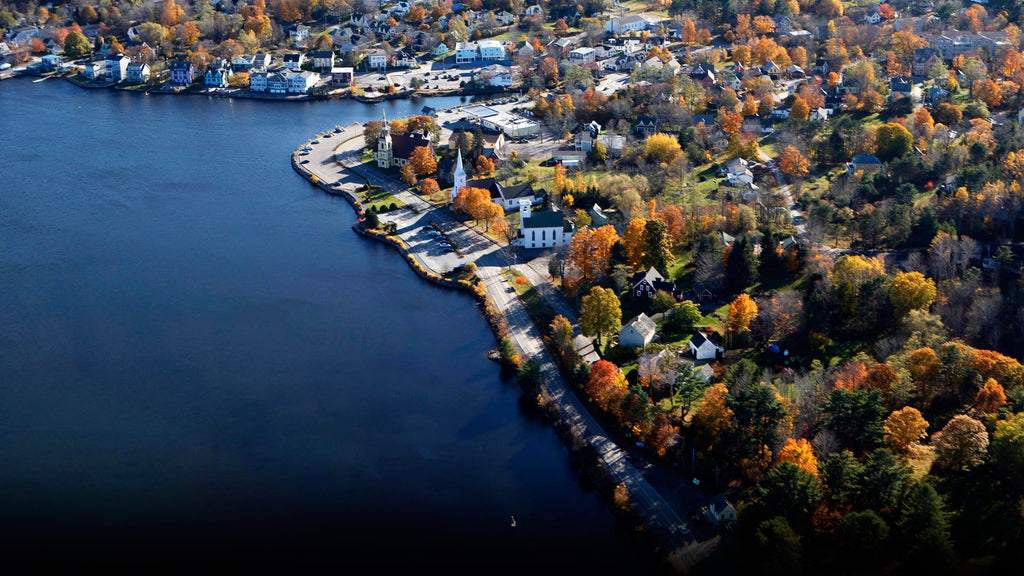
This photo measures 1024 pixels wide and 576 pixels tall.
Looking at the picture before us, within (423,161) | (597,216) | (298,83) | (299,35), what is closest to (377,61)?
(298,83)

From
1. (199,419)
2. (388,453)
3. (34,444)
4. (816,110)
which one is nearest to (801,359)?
(388,453)

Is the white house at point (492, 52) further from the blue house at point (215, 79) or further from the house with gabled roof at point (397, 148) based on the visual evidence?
the house with gabled roof at point (397, 148)

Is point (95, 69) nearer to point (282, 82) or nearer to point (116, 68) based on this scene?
point (116, 68)

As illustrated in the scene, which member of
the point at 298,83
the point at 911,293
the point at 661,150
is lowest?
the point at 911,293

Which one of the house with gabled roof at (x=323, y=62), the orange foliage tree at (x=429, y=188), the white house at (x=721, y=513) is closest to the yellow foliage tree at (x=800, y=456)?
the white house at (x=721, y=513)

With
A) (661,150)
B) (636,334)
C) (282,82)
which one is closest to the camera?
(636,334)

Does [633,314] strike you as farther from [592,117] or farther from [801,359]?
[592,117]

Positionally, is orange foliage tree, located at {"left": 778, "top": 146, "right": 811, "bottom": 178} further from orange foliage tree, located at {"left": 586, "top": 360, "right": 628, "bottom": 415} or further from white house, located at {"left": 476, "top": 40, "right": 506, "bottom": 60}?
white house, located at {"left": 476, "top": 40, "right": 506, "bottom": 60}
